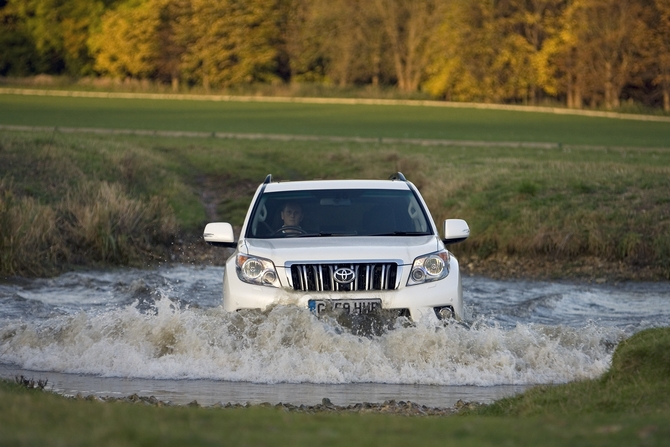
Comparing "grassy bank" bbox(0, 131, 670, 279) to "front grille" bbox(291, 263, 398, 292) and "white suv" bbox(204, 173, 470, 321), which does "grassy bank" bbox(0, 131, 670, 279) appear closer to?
"white suv" bbox(204, 173, 470, 321)

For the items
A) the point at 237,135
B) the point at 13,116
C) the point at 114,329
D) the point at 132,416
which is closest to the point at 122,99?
the point at 13,116

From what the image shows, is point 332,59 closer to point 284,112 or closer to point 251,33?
point 251,33

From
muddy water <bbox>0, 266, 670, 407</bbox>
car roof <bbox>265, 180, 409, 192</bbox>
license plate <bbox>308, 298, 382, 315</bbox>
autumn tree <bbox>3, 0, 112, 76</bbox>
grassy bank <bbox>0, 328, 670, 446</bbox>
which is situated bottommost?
autumn tree <bbox>3, 0, 112, 76</bbox>

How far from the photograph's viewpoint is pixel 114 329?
11.2 metres

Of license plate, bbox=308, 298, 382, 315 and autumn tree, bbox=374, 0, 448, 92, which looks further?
autumn tree, bbox=374, 0, 448, 92

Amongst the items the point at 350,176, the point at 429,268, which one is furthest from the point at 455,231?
the point at 350,176

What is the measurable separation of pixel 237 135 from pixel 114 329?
3198 cm

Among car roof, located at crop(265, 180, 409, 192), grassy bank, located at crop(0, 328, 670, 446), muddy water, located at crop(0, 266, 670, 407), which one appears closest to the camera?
grassy bank, located at crop(0, 328, 670, 446)

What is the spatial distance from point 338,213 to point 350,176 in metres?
17.2

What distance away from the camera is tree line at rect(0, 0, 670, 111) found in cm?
7144

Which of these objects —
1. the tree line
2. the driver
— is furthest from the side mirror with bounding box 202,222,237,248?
the tree line

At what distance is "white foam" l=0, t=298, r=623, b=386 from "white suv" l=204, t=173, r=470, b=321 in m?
0.19

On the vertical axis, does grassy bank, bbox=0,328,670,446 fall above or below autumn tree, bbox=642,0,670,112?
above

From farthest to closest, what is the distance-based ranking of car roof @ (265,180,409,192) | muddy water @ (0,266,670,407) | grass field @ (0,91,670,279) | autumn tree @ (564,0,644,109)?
autumn tree @ (564,0,644,109) → grass field @ (0,91,670,279) → car roof @ (265,180,409,192) → muddy water @ (0,266,670,407)
